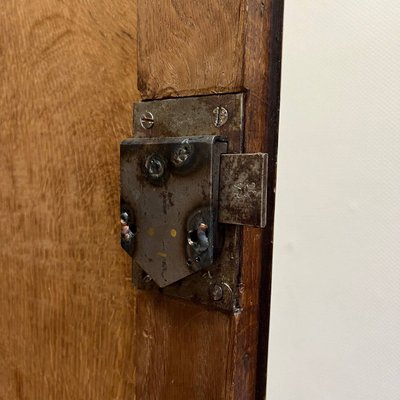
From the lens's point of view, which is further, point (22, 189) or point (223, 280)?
point (22, 189)

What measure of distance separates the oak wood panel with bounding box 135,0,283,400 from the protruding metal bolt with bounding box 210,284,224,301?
2cm

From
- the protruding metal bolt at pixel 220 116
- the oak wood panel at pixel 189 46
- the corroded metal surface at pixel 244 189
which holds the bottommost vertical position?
the corroded metal surface at pixel 244 189

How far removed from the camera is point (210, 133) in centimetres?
28

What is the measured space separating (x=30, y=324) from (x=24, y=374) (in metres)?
0.07

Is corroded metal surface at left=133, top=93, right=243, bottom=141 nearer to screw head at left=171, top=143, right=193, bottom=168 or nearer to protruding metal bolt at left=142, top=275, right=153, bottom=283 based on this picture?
screw head at left=171, top=143, right=193, bottom=168

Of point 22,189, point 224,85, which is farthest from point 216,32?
point 22,189

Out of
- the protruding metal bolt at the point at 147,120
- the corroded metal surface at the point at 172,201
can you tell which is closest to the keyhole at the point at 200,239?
the corroded metal surface at the point at 172,201

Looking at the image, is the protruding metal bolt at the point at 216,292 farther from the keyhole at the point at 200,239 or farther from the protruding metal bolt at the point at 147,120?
the protruding metal bolt at the point at 147,120

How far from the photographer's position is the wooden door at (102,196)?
0.29 metres

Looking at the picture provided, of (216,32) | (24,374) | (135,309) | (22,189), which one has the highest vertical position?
(216,32)

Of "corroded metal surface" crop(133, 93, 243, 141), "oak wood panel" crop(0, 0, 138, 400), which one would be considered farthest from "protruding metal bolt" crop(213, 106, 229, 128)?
"oak wood panel" crop(0, 0, 138, 400)

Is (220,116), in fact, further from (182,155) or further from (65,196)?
(65,196)

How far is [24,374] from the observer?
447 millimetres

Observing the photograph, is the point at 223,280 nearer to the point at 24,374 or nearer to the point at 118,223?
the point at 118,223
